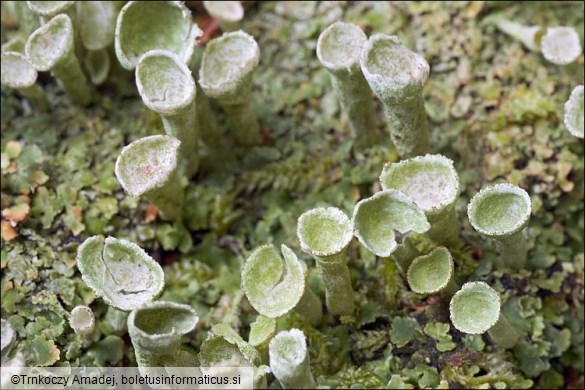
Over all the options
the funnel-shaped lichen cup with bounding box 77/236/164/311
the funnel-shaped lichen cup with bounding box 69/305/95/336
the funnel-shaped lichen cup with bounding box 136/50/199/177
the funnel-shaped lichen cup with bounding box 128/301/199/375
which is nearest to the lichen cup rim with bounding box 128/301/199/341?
the funnel-shaped lichen cup with bounding box 128/301/199/375

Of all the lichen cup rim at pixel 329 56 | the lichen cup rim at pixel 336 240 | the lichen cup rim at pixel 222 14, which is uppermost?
the lichen cup rim at pixel 329 56

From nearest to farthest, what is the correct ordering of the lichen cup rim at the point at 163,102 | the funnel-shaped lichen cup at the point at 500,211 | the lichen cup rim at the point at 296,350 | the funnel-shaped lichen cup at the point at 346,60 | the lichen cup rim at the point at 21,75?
1. the lichen cup rim at the point at 296,350
2. the funnel-shaped lichen cup at the point at 500,211
3. the lichen cup rim at the point at 163,102
4. the funnel-shaped lichen cup at the point at 346,60
5. the lichen cup rim at the point at 21,75

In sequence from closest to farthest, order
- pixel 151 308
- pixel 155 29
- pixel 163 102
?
1. pixel 151 308
2. pixel 163 102
3. pixel 155 29

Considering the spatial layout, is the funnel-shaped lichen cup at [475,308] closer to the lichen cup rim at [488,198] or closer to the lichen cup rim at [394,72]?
the lichen cup rim at [488,198]

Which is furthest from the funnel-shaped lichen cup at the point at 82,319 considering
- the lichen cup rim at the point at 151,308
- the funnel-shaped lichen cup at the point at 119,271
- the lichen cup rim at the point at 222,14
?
the lichen cup rim at the point at 222,14

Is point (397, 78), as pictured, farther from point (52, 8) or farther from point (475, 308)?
point (52, 8)

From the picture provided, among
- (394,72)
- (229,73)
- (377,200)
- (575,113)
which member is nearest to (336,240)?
(377,200)
